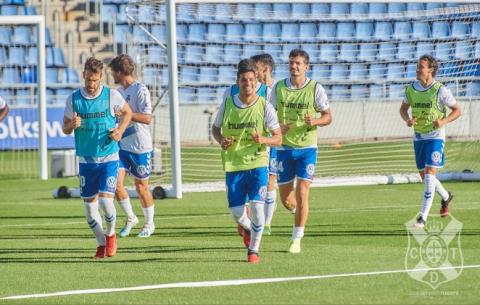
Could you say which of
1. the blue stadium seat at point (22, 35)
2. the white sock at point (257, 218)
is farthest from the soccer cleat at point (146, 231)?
the blue stadium seat at point (22, 35)

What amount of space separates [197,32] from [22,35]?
32.1 feet

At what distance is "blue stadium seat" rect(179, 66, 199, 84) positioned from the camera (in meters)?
25.7

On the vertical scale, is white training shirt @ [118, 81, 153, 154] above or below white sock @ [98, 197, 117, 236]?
above

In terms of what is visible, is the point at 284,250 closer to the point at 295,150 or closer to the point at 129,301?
the point at 295,150

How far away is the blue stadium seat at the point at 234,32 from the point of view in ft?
92.1

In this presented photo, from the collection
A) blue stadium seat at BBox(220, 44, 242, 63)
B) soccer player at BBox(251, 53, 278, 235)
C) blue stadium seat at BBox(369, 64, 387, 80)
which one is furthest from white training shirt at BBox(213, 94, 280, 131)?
blue stadium seat at BBox(369, 64, 387, 80)

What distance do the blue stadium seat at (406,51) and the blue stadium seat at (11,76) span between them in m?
11.8

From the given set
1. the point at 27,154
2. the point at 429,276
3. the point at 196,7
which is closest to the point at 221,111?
the point at 429,276

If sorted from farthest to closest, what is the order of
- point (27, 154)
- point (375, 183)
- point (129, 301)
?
1. point (27, 154)
2. point (375, 183)
3. point (129, 301)

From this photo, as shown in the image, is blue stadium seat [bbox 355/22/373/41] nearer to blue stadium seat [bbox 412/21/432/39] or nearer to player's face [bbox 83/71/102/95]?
blue stadium seat [bbox 412/21/432/39]

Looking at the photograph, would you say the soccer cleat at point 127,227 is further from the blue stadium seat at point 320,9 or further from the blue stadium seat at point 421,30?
the blue stadium seat at point 320,9

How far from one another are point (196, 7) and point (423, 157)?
436 inches

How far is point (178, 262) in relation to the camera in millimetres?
12141

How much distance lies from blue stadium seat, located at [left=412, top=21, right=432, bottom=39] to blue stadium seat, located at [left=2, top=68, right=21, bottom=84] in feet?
40.4
